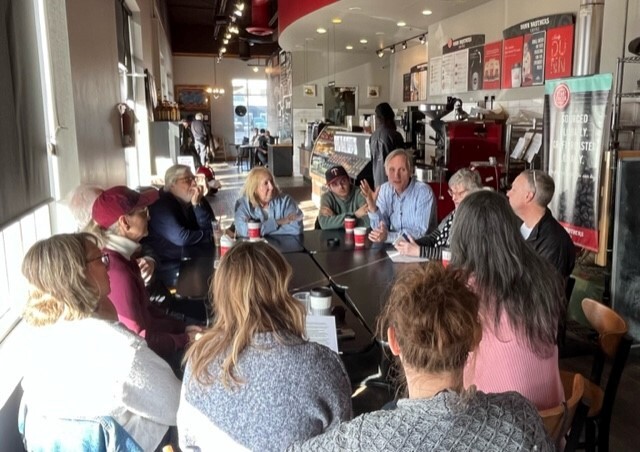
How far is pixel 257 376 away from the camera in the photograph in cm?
134

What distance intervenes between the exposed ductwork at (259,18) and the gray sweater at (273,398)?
1226cm

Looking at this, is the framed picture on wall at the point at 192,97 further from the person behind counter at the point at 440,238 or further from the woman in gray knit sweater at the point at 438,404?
the woman in gray knit sweater at the point at 438,404

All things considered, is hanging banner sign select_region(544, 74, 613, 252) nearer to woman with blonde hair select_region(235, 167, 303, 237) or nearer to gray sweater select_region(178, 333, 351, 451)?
woman with blonde hair select_region(235, 167, 303, 237)

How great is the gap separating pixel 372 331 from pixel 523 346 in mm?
613

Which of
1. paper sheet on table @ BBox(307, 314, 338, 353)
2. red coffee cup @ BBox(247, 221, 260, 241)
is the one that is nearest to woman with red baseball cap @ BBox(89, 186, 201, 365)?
paper sheet on table @ BBox(307, 314, 338, 353)

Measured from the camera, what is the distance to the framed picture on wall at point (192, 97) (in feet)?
64.2

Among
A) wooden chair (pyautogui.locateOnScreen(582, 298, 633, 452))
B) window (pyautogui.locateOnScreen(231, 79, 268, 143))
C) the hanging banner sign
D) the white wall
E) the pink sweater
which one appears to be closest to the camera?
the pink sweater

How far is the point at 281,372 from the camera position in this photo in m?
1.34

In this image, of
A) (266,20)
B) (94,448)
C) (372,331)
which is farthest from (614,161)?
(266,20)

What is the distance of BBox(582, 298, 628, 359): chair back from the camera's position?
6.37 feet

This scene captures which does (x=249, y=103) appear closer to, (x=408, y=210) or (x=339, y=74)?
(x=339, y=74)

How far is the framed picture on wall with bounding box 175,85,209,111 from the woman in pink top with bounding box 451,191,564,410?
62.2 ft

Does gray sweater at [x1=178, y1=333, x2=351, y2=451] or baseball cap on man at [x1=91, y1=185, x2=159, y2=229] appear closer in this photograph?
gray sweater at [x1=178, y1=333, x2=351, y2=451]

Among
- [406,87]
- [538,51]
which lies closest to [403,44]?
[406,87]
